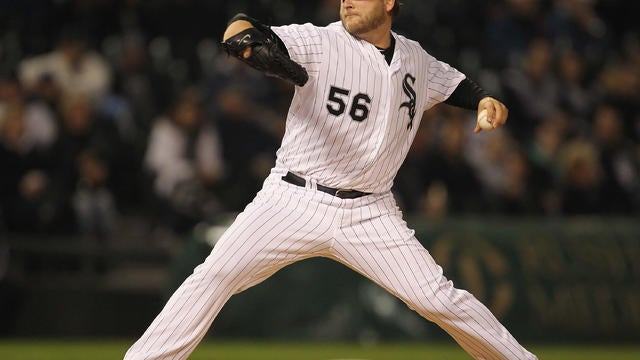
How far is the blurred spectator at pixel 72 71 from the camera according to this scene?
11.7m

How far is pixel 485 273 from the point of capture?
34.0 feet

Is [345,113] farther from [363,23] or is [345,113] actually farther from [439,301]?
[439,301]

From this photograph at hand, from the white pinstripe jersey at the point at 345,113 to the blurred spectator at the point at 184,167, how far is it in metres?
5.57

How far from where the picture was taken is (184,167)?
10992mm

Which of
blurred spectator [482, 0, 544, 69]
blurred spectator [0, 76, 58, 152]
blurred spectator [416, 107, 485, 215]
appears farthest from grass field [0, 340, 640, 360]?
blurred spectator [482, 0, 544, 69]

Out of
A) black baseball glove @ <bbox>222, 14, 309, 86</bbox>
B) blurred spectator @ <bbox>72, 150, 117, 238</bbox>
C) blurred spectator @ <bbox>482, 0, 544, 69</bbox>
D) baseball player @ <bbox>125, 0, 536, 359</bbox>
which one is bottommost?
blurred spectator @ <bbox>72, 150, 117, 238</bbox>

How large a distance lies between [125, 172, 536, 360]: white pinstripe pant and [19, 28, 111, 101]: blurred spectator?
6806 millimetres

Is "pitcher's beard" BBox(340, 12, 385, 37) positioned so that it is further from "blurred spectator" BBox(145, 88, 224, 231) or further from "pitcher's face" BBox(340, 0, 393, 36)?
"blurred spectator" BBox(145, 88, 224, 231)

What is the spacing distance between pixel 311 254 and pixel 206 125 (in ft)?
20.4

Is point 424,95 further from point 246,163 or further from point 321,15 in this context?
point 321,15

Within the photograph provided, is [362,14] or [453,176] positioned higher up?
[362,14]

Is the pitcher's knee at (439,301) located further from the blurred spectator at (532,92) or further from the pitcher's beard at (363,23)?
the blurred spectator at (532,92)

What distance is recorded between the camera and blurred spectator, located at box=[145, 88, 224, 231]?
10.9m

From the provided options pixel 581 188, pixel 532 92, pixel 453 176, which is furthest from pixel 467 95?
pixel 532 92
